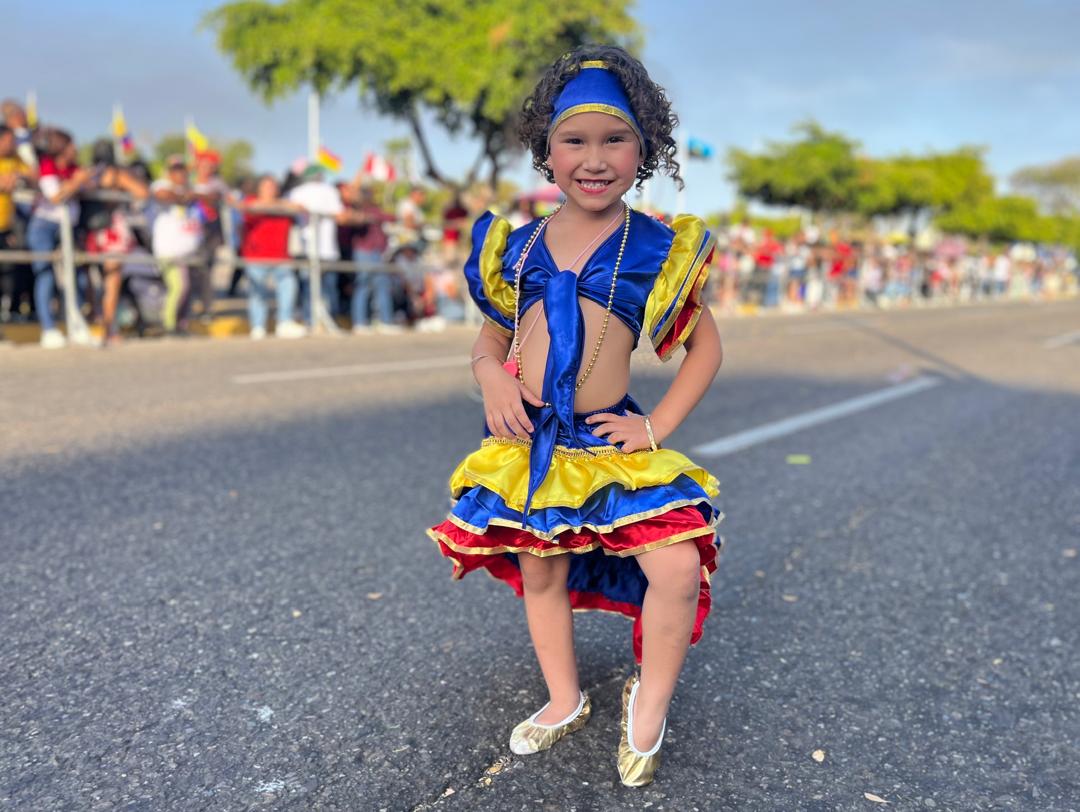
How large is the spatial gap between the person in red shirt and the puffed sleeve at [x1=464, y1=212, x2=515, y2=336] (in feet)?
28.5

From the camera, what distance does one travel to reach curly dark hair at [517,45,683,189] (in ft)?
6.09

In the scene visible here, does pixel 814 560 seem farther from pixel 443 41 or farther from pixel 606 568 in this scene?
pixel 443 41

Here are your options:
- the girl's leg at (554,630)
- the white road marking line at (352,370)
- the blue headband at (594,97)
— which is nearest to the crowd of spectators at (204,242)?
the white road marking line at (352,370)

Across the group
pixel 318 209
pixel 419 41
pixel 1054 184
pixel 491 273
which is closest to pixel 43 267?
pixel 318 209

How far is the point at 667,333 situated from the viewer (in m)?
1.93

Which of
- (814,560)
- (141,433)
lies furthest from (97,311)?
(814,560)

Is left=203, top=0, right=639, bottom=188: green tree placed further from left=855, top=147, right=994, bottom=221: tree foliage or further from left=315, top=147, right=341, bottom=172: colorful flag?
left=855, top=147, right=994, bottom=221: tree foliage

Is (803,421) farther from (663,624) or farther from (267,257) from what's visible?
(267,257)

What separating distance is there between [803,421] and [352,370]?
3.84 metres

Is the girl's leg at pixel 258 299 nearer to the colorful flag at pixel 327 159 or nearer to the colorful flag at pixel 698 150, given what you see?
the colorful flag at pixel 327 159

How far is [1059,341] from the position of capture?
13664 mm

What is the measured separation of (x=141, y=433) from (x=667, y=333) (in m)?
4.00

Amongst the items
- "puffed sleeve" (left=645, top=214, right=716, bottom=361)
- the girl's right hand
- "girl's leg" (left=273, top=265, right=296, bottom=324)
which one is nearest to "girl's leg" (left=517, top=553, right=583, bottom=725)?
the girl's right hand

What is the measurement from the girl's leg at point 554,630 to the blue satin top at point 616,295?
233 millimetres
